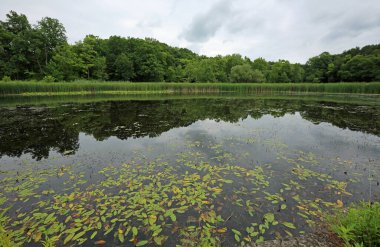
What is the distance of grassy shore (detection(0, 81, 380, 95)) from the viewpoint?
29.7 meters

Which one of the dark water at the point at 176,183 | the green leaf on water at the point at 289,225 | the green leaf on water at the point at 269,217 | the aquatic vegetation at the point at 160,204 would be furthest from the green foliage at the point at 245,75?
the green leaf on water at the point at 289,225

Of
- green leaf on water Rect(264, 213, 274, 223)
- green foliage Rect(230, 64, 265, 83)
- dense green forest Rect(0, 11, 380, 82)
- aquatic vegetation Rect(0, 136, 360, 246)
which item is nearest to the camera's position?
aquatic vegetation Rect(0, 136, 360, 246)

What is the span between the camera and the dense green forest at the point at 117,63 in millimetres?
49094

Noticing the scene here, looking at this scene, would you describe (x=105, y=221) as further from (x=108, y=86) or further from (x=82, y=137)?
(x=108, y=86)

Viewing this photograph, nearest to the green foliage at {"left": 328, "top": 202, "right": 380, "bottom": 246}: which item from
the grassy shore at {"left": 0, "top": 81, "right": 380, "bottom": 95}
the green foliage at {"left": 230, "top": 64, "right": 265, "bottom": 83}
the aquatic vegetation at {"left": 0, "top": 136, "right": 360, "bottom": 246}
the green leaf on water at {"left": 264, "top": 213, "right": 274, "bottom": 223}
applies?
the aquatic vegetation at {"left": 0, "top": 136, "right": 360, "bottom": 246}

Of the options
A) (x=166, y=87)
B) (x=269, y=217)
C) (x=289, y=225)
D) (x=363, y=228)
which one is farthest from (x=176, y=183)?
(x=166, y=87)

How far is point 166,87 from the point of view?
4206 cm

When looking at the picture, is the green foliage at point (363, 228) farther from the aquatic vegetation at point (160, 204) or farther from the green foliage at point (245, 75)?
the green foliage at point (245, 75)

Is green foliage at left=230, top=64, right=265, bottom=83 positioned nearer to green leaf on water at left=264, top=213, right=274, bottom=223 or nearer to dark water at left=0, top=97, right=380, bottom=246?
dark water at left=0, top=97, right=380, bottom=246

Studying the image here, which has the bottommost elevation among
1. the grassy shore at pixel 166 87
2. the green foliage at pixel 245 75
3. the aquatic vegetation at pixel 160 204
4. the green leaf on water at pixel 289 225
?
the green leaf on water at pixel 289 225

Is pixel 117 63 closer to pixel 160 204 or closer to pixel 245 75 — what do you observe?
pixel 245 75

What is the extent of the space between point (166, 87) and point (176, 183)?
126 feet

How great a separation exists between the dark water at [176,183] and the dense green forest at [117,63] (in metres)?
43.0

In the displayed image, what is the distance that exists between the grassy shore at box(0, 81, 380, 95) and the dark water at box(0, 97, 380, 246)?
24.8 m
